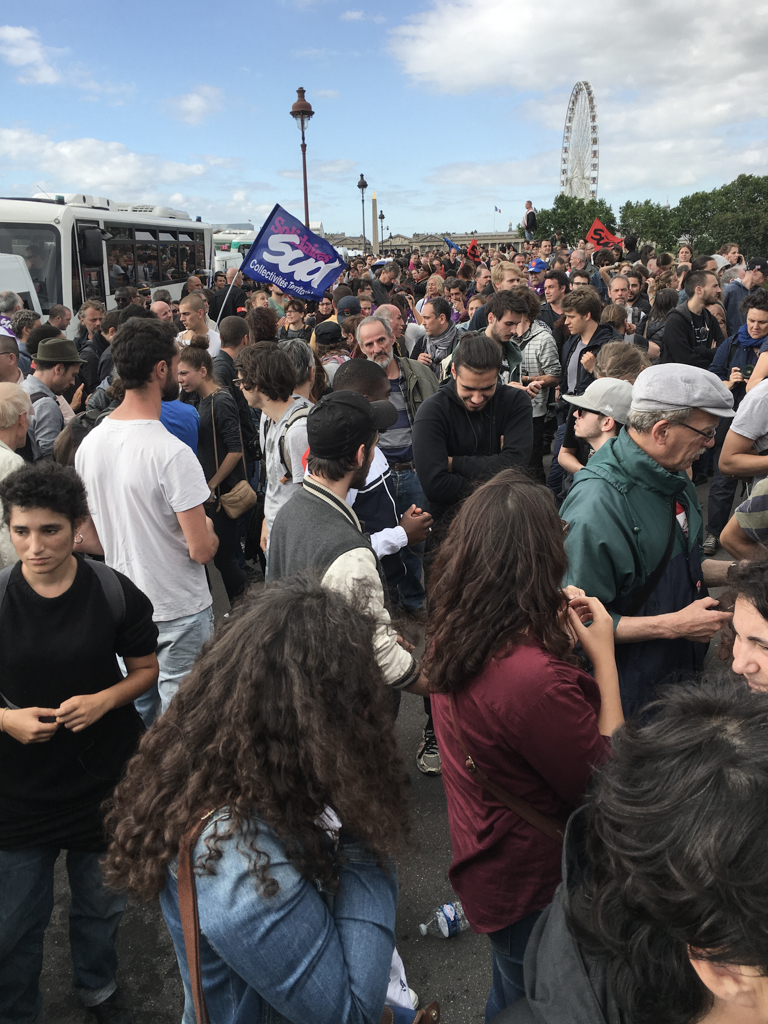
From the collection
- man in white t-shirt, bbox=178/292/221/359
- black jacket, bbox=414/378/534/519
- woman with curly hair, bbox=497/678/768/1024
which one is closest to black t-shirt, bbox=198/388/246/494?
black jacket, bbox=414/378/534/519

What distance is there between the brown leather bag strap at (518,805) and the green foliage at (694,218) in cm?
5448

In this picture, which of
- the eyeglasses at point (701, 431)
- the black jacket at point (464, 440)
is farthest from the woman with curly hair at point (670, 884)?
the black jacket at point (464, 440)

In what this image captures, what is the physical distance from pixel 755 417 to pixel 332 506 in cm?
250

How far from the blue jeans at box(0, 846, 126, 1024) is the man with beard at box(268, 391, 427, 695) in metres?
1.09

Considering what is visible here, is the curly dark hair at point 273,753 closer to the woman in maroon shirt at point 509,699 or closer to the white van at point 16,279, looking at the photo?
the woman in maroon shirt at point 509,699

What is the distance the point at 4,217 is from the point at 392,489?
37.1ft

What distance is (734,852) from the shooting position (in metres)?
0.90

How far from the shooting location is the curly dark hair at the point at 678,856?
900mm

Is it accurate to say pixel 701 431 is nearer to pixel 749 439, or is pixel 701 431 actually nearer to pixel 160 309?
pixel 749 439

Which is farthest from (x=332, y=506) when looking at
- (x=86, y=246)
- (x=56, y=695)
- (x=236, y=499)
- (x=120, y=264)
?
(x=120, y=264)

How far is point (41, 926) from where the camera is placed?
7.24 ft

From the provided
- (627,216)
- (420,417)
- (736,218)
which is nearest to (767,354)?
(420,417)

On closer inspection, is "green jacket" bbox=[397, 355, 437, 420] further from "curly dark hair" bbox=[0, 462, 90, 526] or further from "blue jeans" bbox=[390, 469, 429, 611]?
"curly dark hair" bbox=[0, 462, 90, 526]

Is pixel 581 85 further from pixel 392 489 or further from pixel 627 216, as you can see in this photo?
pixel 392 489
